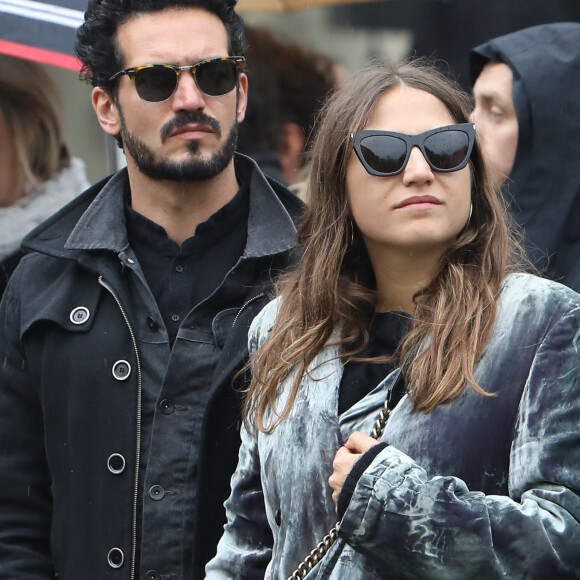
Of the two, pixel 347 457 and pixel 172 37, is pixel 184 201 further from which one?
pixel 347 457

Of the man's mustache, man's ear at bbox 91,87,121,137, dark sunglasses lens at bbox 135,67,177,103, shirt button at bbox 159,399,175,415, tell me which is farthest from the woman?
man's ear at bbox 91,87,121,137

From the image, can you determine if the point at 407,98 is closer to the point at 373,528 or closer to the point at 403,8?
the point at 373,528

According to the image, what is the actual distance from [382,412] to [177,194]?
1.23 m

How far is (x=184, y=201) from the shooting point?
125 inches

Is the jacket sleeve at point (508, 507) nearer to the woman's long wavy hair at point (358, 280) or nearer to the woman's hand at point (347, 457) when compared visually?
the woman's hand at point (347, 457)

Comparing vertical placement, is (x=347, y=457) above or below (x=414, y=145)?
below

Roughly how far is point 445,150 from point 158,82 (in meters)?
→ 1.14

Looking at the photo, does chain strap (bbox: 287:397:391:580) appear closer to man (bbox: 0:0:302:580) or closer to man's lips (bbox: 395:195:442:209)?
man's lips (bbox: 395:195:442:209)

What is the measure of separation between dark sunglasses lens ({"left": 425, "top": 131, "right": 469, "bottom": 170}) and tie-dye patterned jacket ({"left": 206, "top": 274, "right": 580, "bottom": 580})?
28 cm

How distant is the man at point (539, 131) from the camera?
335 cm

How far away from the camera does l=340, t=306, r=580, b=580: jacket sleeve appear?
6.32 feet

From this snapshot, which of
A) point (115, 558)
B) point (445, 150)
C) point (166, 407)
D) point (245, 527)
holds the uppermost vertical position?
point (445, 150)

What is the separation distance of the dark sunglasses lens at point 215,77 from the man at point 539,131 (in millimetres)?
767

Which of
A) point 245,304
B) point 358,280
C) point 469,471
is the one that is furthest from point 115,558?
point 469,471
